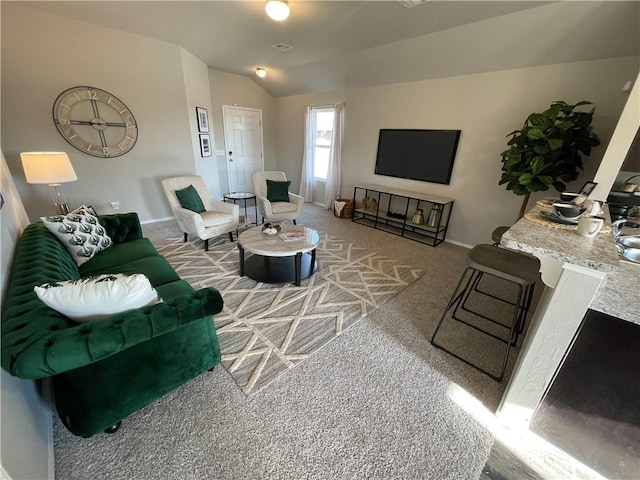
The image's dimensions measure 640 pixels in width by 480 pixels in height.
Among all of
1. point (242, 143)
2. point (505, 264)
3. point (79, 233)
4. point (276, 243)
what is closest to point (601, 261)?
point (505, 264)

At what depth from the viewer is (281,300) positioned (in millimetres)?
2355

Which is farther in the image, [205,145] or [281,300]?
[205,145]

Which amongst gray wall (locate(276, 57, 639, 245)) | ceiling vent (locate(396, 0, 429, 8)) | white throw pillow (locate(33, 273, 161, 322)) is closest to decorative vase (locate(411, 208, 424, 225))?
Result: gray wall (locate(276, 57, 639, 245))

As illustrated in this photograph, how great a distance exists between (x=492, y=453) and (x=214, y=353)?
1.57 m

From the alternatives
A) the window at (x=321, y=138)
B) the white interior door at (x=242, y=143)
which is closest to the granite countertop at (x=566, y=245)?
the window at (x=321, y=138)

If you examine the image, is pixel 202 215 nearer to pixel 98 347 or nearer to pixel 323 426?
pixel 98 347

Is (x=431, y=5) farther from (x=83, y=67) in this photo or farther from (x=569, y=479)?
(x=83, y=67)

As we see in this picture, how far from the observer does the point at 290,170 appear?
634cm

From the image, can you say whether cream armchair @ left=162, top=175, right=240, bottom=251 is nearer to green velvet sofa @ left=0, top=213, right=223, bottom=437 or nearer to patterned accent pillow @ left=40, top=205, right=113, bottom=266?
patterned accent pillow @ left=40, top=205, right=113, bottom=266

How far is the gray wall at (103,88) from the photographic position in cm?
292

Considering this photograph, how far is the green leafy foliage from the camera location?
7.82 feet

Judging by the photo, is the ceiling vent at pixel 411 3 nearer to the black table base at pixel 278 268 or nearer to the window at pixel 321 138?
the black table base at pixel 278 268

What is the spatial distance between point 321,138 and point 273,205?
2405 mm

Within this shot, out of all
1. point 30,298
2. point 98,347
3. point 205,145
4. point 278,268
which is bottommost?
point 278,268
